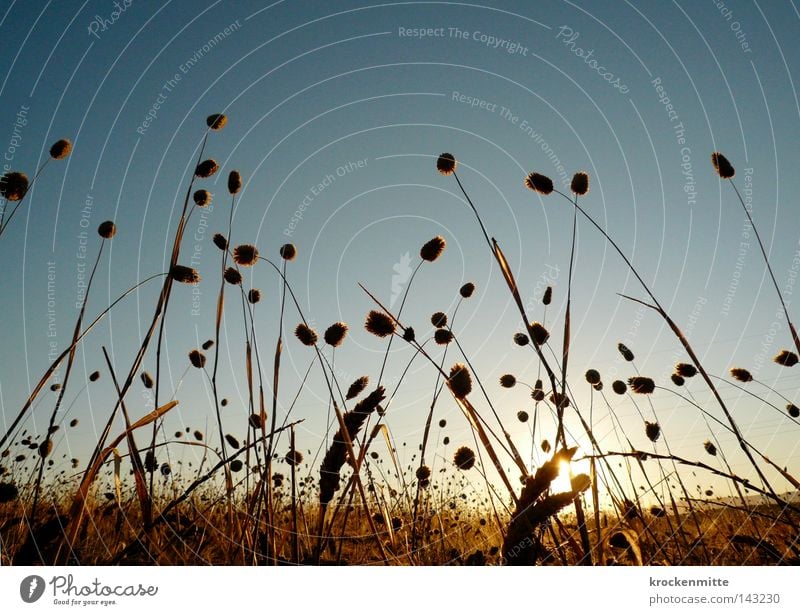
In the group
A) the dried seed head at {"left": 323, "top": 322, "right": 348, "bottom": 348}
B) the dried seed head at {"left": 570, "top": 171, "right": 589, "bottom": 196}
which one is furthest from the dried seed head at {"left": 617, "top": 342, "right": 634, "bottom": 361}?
the dried seed head at {"left": 323, "top": 322, "right": 348, "bottom": 348}

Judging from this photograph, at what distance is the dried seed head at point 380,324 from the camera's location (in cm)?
240

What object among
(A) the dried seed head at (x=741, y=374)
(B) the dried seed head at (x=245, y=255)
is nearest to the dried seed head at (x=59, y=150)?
(B) the dried seed head at (x=245, y=255)

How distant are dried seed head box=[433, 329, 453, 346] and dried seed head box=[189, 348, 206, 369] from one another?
1492 millimetres

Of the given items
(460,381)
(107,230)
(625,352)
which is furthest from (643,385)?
(107,230)

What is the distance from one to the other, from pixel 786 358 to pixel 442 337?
91.2 inches

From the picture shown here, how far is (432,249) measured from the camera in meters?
2.84

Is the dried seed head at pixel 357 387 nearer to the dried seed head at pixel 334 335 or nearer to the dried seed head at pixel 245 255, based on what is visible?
the dried seed head at pixel 334 335
